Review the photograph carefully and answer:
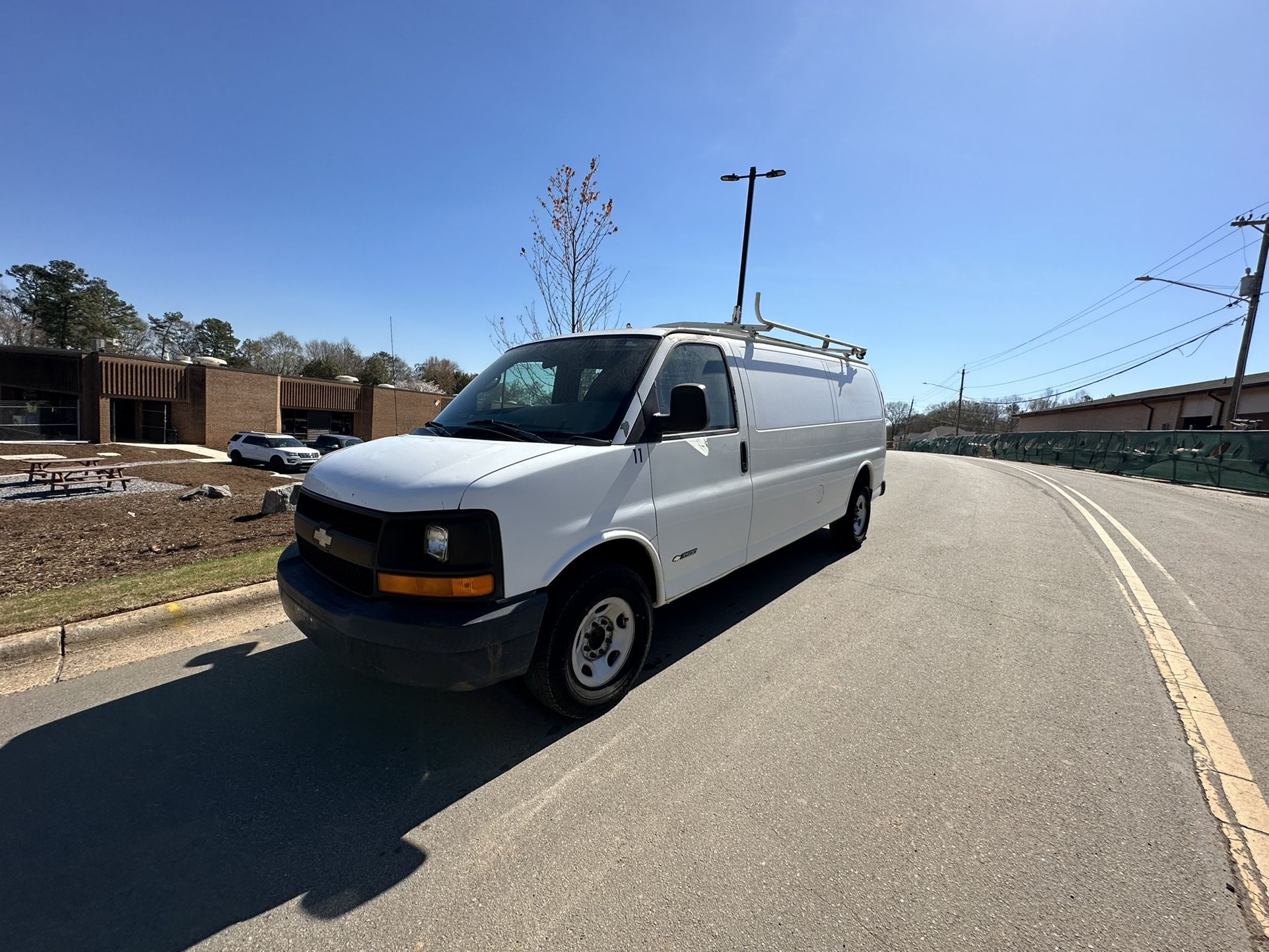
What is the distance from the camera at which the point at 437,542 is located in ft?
8.25

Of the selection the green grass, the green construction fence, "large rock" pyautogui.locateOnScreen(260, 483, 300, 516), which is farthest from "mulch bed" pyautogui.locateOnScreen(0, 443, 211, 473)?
the green construction fence

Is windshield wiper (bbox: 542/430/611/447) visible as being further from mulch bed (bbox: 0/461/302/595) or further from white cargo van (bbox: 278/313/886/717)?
mulch bed (bbox: 0/461/302/595)

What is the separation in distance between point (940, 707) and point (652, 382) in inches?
101

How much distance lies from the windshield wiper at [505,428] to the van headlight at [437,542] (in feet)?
2.65

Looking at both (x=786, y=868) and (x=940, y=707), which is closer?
(x=786, y=868)

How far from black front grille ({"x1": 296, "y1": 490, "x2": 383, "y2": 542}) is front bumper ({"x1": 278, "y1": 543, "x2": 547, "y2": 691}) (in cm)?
32

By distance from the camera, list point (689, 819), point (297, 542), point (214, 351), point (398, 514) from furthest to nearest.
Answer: point (214, 351) < point (297, 542) < point (398, 514) < point (689, 819)

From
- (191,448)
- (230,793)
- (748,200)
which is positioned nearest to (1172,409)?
(748,200)

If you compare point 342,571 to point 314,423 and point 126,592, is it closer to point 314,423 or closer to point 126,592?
point 126,592

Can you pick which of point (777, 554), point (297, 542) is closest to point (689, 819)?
point (297, 542)

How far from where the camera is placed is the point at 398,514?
8.45 feet

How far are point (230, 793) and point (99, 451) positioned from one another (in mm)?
30977

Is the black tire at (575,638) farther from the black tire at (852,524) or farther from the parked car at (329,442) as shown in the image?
the parked car at (329,442)

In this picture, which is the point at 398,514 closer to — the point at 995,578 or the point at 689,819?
the point at 689,819
